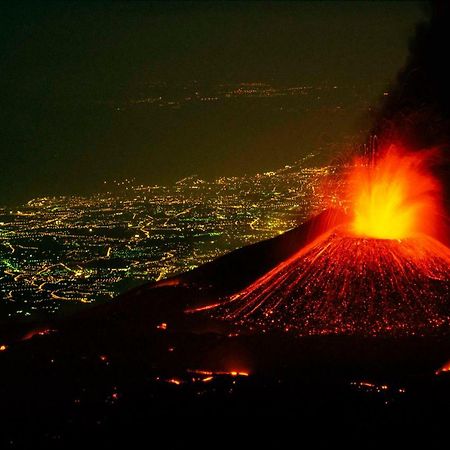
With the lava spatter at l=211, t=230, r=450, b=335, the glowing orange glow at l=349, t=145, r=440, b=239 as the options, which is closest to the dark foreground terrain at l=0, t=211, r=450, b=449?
the lava spatter at l=211, t=230, r=450, b=335

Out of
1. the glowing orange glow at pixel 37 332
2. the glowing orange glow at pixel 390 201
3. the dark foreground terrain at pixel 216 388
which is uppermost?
the glowing orange glow at pixel 390 201

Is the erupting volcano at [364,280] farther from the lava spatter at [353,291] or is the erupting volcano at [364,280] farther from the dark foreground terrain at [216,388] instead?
the dark foreground terrain at [216,388]

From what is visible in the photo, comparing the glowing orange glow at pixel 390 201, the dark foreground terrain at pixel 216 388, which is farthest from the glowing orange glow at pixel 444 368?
the glowing orange glow at pixel 390 201

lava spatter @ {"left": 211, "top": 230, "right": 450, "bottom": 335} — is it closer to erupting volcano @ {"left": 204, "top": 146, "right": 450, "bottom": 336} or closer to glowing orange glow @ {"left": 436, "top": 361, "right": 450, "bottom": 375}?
erupting volcano @ {"left": 204, "top": 146, "right": 450, "bottom": 336}

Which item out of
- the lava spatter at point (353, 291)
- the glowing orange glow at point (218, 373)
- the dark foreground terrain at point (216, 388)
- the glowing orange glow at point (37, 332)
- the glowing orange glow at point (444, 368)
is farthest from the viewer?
the glowing orange glow at point (37, 332)

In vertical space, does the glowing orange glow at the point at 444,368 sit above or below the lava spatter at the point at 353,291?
below
